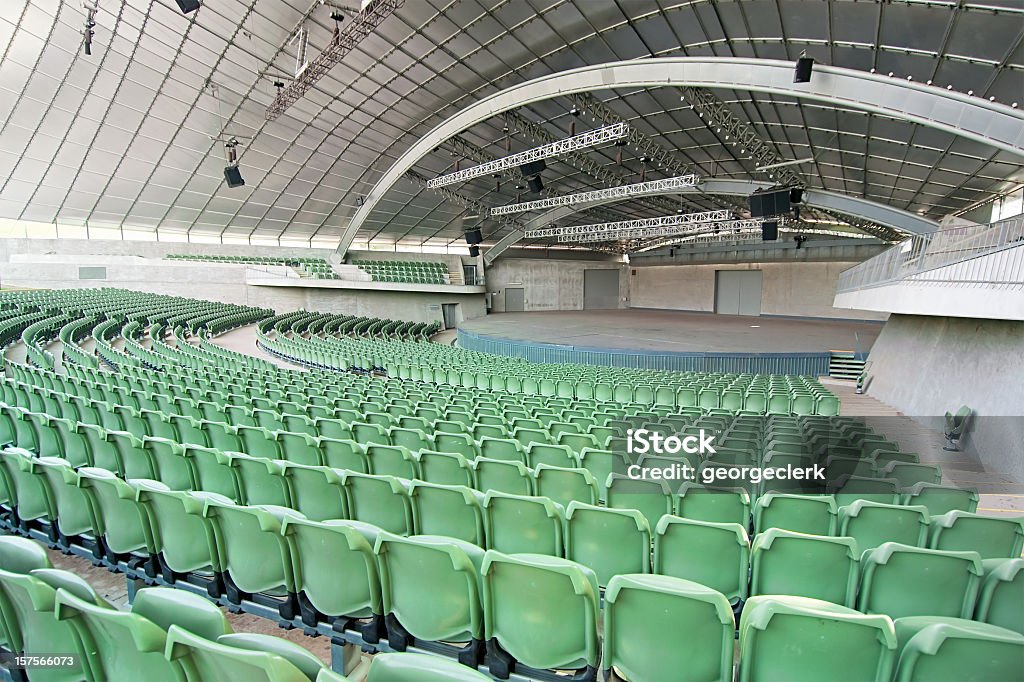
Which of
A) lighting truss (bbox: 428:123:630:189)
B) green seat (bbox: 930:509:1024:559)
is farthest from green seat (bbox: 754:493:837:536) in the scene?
lighting truss (bbox: 428:123:630:189)

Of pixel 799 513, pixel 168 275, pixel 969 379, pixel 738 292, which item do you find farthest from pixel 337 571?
pixel 738 292

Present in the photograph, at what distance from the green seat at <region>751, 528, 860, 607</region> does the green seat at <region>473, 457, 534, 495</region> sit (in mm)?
2005

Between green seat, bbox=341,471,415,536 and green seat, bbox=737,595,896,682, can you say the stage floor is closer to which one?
green seat, bbox=341,471,415,536

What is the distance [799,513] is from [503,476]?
234 centimetres

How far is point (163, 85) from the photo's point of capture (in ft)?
76.1

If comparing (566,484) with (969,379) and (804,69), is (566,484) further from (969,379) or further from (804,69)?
(804,69)

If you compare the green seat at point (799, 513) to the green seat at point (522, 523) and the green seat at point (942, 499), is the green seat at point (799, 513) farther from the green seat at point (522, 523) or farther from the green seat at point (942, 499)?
the green seat at point (522, 523)

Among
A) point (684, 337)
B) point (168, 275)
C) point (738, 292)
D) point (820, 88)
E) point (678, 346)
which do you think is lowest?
point (678, 346)

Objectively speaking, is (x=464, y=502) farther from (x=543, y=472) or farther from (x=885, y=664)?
(x=885, y=664)

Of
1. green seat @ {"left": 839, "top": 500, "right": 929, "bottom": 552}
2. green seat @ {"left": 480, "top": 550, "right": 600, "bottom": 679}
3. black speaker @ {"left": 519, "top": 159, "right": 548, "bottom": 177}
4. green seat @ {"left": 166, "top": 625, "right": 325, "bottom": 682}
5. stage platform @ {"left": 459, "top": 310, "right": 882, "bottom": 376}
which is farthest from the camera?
black speaker @ {"left": 519, "top": 159, "right": 548, "bottom": 177}

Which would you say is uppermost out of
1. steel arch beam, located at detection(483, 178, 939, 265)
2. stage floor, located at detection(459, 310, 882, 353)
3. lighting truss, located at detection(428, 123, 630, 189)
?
lighting truss, located at detection(428, 123, 630, 189)

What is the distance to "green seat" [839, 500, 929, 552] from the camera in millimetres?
3535

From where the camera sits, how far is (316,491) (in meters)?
3.86

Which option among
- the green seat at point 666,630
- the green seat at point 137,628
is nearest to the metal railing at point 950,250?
the green seat at point 666,630
